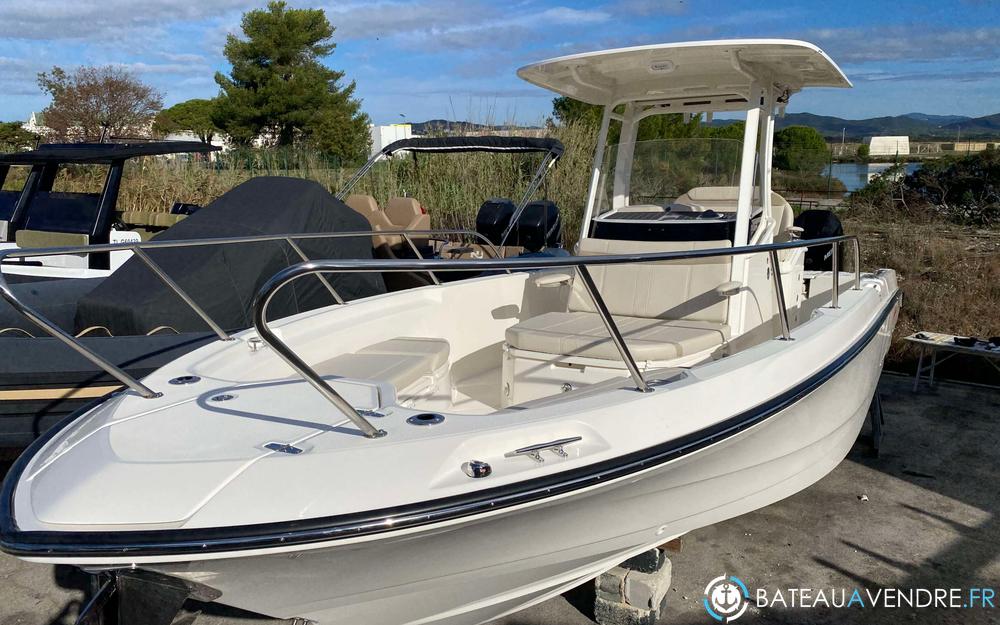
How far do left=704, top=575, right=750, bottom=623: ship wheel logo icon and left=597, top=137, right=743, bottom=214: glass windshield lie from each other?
206 cm

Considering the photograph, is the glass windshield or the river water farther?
the river water

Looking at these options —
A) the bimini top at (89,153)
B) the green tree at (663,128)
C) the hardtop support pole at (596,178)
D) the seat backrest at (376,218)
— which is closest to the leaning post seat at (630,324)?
the hardtop support pole at (596,178)

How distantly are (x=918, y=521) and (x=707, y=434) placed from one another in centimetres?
178

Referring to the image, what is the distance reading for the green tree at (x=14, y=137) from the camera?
19844 mm

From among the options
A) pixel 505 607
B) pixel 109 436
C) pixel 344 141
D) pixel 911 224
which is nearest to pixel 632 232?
pixel 505 607

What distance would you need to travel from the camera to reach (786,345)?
303cm

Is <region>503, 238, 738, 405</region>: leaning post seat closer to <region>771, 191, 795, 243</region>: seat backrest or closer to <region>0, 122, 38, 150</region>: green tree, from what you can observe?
<region>771, 191, 795, 243</region>: seat backrest

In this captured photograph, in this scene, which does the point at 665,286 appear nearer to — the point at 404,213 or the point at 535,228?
the point at 535,228

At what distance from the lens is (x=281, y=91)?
99.9ft

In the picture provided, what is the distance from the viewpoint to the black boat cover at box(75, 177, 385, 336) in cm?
411

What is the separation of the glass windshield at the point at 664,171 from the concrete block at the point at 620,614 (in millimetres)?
2223

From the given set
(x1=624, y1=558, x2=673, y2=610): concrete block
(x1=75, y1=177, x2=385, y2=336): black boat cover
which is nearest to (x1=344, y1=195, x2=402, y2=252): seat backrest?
(x1=75, y1=177, x2=385, y2=336): black boat cover

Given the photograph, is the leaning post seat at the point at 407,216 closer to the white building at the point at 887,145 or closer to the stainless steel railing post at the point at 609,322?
the stainless steel railing post at the point at 609,322

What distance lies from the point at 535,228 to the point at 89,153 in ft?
11.6
